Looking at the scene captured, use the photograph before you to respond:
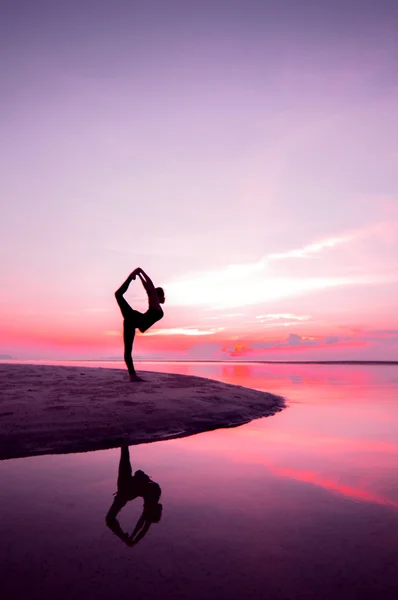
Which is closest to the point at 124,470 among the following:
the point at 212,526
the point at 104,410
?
the point at 212,526

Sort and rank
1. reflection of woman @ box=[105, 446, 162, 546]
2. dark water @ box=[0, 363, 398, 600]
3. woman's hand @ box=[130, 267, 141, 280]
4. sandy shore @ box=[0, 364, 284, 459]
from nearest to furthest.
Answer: dark water @ box=[0, 363, 398, 600], reflection of woman @ box=[105, 446, 162, 546], sandy shore @ box=[0, 364, 284, 459], woman's hand @ box=[130, 267, 141, 280]

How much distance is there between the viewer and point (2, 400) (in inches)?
348

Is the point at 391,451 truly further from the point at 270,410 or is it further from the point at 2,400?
the point at 2,400

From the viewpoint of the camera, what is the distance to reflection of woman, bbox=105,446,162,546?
12.2ft

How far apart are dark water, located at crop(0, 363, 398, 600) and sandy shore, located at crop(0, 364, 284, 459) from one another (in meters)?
0.72

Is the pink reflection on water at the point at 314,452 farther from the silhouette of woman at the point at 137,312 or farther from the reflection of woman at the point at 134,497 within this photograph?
the silhouette of woman at the point at 137,312

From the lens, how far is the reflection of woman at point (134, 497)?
12.2 ft

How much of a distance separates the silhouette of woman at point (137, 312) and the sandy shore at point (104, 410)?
1502 mm

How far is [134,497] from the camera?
4.67m

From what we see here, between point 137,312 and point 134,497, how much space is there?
7718mm

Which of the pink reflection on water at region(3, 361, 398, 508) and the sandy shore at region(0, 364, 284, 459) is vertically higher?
the sandy shore at region(0, 364, 284, 459)

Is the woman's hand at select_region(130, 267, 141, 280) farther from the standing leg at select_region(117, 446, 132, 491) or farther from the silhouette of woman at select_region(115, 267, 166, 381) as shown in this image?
the standing leg at select_region(117, 446, 132, 491)

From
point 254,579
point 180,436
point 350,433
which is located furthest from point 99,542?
point 350,433

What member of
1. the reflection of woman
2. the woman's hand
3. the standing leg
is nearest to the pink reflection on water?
the standing leg
